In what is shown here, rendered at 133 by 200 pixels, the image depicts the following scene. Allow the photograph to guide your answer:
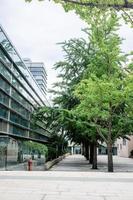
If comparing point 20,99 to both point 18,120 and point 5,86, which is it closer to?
point 18,120

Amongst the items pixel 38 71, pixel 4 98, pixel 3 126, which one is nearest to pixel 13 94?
pixel 4 98

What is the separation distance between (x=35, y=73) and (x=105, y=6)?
149 meters

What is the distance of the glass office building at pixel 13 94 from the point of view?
165 feet

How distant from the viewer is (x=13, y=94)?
58.5m

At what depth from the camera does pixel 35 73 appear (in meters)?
155

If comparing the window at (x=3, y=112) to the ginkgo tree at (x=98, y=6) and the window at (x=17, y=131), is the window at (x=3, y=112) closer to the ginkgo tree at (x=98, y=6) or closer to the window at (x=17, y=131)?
the window at (x=17, y=131)

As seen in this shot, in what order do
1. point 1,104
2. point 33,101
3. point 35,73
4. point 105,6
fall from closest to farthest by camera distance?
point 105,6 → point 1,104 → point 33,101 → point 35,73
